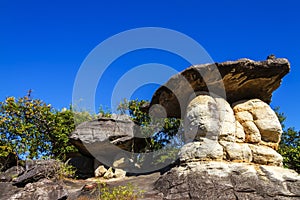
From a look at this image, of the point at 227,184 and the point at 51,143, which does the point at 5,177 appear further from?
the point at 227,184

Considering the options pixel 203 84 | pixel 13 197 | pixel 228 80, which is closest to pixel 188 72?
pixel 203 84

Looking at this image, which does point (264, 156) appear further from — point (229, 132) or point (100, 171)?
point (100, 171)

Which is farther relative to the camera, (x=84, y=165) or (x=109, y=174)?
(x=84, y=165)

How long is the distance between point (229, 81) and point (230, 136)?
1.53 m

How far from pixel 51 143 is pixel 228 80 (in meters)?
13.1

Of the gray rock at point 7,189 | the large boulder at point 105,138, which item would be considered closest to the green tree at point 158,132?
the large boulder at point 105,138

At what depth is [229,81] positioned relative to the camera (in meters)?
7.93

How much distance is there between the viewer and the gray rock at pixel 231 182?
6465mm

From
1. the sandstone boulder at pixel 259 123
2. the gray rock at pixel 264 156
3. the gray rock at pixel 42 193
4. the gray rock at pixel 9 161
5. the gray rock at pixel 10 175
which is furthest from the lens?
the gray rock at pixel 9 161

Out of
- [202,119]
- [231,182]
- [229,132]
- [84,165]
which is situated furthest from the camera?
[84,165]

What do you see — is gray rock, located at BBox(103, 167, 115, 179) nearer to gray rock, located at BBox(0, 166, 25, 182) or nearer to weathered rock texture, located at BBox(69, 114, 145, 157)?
weathered rock texture, located at BBox(69, 114, 145, 157)

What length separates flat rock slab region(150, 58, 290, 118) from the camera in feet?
24.7

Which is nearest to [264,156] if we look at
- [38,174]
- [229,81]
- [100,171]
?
[229,81]

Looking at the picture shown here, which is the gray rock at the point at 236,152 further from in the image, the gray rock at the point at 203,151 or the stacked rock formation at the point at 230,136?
the gray rock at the point at 203,151
